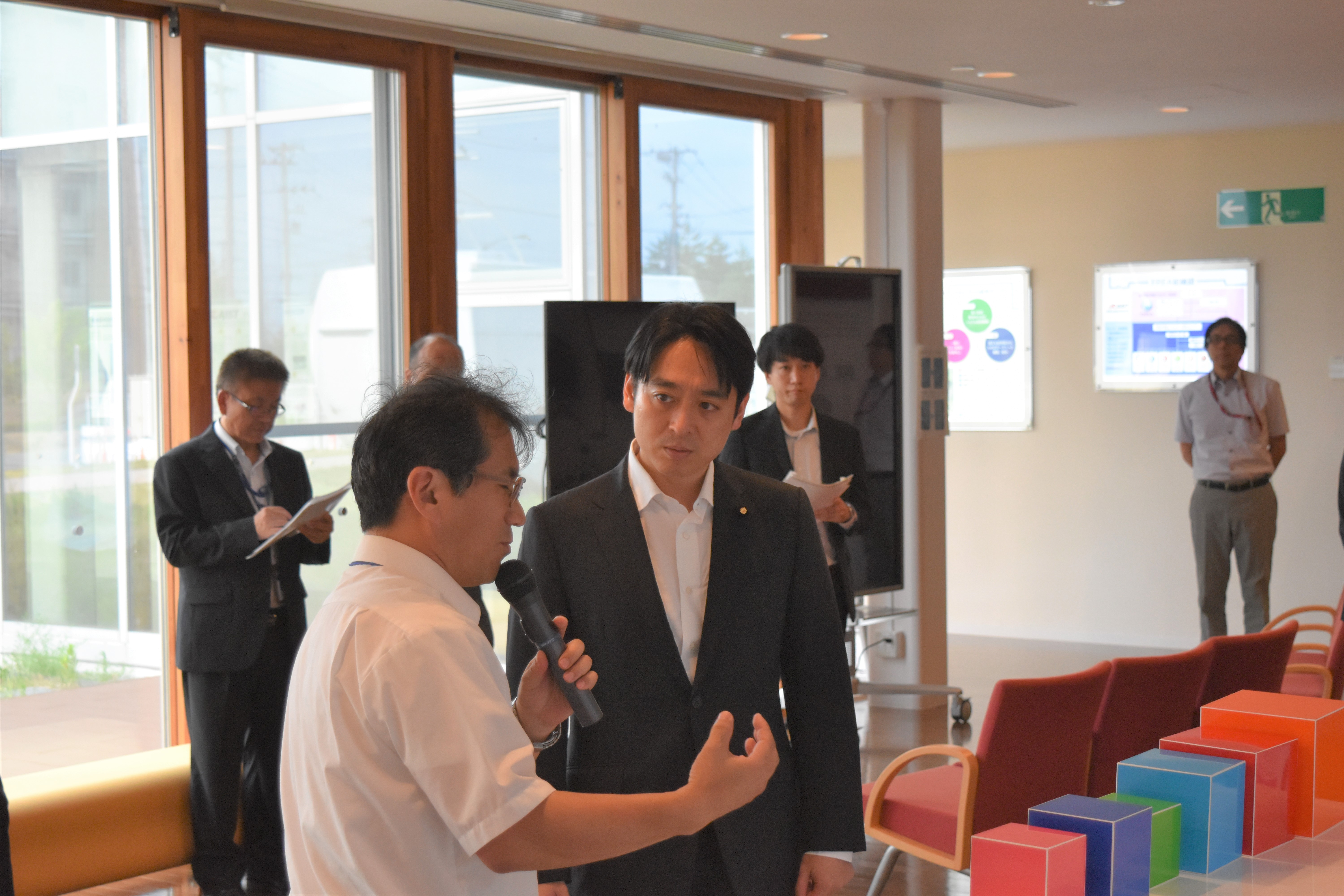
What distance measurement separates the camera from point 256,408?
442 cm

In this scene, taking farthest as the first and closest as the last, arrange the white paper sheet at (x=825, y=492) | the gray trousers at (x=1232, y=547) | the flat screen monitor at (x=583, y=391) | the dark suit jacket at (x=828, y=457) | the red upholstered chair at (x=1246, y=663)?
the gray trousers at (x=1232, y=547) → the flat screen monitor at (x=583, y=391) → the dark suit jacket at (x=828, y=457) → the white paper sheet at (x=825, y=492) → the red upholstered chair at (x=1246, y=663)

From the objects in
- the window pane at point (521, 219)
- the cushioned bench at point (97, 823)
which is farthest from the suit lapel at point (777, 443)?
the cushioned bench at point (97, 823)

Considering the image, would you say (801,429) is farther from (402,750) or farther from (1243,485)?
(1243,485)

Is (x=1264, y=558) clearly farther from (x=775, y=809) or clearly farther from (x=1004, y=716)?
(x=775, y=809)

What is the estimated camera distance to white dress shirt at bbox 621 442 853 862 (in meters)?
2.18

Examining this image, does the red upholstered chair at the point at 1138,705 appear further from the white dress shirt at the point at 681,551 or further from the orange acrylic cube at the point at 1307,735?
the white dress shirt at the point at 681,551

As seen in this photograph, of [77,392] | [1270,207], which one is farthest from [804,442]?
[1270,207]

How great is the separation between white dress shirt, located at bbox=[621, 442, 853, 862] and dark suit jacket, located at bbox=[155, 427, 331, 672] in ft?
7.94

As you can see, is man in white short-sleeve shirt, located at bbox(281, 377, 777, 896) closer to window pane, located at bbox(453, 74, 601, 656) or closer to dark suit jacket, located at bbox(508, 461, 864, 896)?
dark suit jacket, located at bbox(508, 461, 864, 896)

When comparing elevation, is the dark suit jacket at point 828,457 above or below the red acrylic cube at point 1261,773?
above

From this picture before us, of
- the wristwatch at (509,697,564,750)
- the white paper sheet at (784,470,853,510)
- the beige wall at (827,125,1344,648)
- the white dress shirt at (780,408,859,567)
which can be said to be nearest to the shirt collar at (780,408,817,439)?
the white dress shirt at (780,408,859,567)

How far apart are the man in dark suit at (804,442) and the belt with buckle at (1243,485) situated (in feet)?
12.6

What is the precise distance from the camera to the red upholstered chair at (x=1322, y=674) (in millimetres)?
4812

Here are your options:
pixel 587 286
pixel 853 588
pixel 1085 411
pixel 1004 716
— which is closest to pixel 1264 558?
pixel 1085 411
